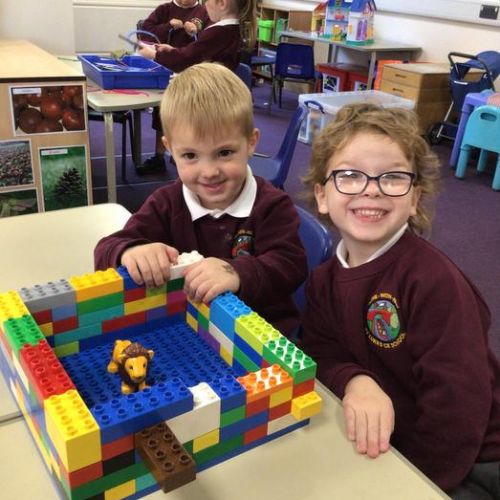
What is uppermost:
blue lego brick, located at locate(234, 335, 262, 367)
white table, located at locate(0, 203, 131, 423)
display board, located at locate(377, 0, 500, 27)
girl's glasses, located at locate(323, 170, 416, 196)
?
display board, located at locate(377, 0, 500, 27)

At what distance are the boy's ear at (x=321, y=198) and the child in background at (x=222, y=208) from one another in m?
0.13

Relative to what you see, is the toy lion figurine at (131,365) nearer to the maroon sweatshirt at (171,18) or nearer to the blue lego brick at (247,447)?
the blue lego brick at (247,447)

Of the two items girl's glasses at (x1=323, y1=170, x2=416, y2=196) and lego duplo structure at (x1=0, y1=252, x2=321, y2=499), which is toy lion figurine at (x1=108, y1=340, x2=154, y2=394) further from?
girl's glasses at (x1=323, y1=170, x2=416, y2=196)

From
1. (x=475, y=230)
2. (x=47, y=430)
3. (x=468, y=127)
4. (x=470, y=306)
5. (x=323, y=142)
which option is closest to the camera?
(x=47, y=430)

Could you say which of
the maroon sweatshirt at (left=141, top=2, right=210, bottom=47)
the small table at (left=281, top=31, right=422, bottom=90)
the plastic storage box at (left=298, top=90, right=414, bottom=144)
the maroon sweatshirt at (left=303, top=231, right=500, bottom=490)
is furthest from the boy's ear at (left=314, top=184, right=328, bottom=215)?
the small table at (left=281, top=31, right=422, bottom=90)

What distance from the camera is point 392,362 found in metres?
0.95

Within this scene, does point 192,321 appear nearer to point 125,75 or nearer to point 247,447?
point 247,447

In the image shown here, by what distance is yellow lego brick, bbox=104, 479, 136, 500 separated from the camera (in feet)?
2.00

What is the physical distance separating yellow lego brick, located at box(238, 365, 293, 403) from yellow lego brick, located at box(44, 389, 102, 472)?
0.18 m

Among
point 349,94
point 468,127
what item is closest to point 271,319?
point 468,127

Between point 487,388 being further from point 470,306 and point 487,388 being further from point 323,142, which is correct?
point 323,142

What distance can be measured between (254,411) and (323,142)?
1.93 feet

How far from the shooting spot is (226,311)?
829 mm

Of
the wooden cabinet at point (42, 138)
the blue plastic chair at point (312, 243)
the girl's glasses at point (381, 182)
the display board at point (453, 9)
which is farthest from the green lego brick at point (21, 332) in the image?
the display board at point (453, 9)
